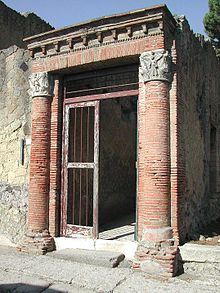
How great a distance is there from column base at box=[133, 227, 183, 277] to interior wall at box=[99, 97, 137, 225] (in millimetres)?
3645

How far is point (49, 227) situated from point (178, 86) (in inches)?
141

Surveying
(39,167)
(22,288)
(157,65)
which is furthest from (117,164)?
(22,288)

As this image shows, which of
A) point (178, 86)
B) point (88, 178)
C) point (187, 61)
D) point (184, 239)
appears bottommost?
point (184, 239)

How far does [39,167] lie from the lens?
21.9 feet

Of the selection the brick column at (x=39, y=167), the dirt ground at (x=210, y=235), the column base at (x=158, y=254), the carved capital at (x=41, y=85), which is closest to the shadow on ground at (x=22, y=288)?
the column base at (x=158, y=254)

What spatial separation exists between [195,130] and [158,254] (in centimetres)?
286

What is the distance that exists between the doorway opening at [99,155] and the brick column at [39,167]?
339mm

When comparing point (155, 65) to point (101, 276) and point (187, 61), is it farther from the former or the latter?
point (101, 276)

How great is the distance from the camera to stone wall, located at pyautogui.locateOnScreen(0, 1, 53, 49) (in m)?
10.8

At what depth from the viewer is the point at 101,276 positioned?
502cm

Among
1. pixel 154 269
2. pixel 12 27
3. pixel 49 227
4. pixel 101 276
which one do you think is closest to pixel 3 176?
pixel 49 227

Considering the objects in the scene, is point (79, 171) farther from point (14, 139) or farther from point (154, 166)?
point (154, 166)

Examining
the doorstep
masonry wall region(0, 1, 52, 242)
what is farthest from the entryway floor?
A: masonry wall region(0, 1, 52, 242)

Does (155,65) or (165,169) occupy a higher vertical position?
(155,65)
